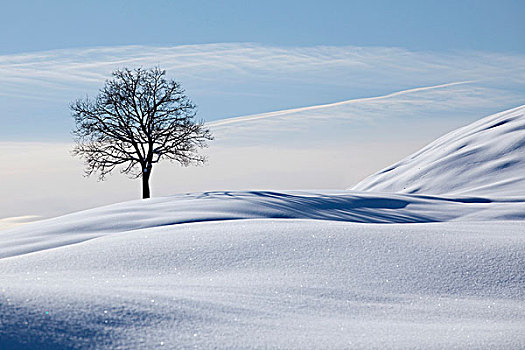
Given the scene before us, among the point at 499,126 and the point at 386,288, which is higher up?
the point at 499,126

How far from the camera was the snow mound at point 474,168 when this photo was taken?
101ft

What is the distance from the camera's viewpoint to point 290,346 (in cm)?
403

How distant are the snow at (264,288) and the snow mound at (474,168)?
69.1ft

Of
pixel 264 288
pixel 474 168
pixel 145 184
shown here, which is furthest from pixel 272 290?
pixel 474 168

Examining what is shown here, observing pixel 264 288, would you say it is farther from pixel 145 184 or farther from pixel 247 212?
pixel 145 184

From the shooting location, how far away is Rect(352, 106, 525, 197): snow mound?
30.9m

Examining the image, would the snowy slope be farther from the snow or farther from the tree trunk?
the tree trunk

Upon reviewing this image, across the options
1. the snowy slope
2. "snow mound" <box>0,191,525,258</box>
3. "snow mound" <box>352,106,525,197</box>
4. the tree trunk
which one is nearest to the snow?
the snowy slope

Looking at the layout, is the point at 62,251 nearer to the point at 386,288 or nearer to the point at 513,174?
the point at 386,288

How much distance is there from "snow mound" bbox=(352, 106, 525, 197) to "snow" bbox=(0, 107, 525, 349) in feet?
69.1

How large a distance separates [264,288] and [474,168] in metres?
31.6

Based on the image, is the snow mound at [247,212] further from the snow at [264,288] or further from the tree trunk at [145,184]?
the tree trunk at [145,184]

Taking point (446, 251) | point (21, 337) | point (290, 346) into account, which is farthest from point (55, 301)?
point (446, 251)

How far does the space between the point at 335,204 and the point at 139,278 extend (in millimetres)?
12455
